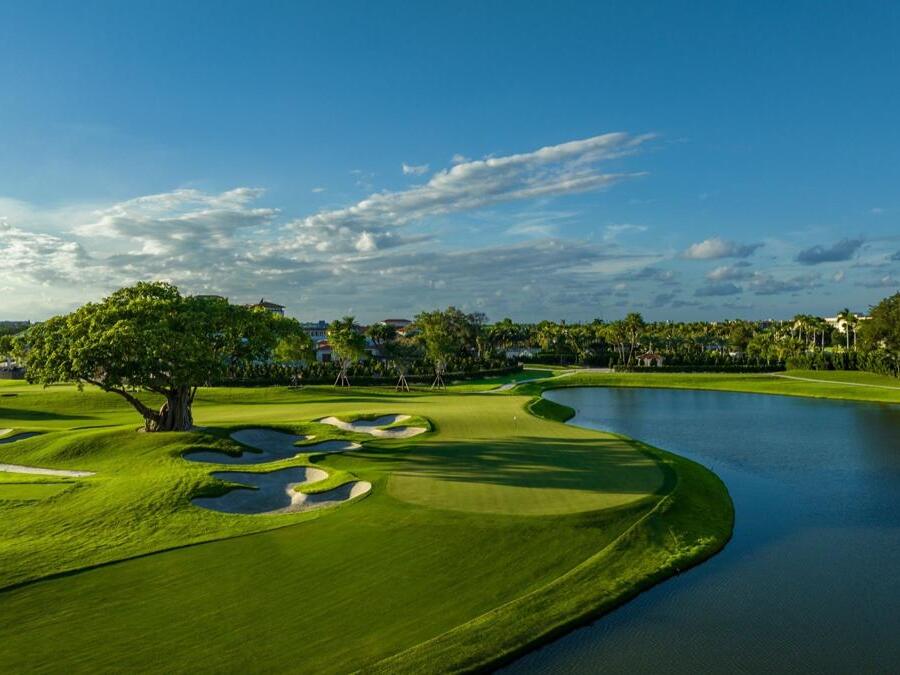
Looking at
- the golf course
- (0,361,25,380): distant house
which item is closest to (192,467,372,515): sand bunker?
the golf course

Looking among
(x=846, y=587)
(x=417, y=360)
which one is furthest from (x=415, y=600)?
(x=417, y=360)

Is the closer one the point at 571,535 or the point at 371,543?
the point at 371,543

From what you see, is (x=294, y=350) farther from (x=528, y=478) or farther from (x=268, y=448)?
(x=528, y=478)

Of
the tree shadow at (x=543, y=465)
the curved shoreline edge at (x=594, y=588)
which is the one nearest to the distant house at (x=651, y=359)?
the tree shadow at (x=543, y=465)

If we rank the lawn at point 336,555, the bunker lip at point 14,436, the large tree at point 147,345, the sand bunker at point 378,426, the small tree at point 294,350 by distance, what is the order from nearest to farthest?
the lawn at point 336,555 → the large tree at point 147,345 → the bunker lip at point 14,436 → the sand bunker at point 378,426 → the small tree at point 294,350

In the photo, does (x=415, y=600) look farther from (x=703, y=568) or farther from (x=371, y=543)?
(x=703, y=568)

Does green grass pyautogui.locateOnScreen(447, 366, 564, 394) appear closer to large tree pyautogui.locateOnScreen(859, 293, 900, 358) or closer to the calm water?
the calm water

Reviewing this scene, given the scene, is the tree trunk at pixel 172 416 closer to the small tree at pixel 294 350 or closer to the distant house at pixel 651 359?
the small tree at pixel 294 350
